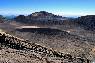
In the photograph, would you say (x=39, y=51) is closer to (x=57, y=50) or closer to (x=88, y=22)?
(x=57, y=50)

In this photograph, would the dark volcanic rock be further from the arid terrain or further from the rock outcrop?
the rock outcrop

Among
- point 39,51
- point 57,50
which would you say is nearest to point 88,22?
point 57,50

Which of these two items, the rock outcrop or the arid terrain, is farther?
the rock outcrop

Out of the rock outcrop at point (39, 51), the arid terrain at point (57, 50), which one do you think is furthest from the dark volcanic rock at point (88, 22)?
the rock outcrop at point (39, 51)

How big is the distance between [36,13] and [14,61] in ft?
140

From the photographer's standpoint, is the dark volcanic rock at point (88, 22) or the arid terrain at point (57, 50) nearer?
the arid terrain at point (57, 50)

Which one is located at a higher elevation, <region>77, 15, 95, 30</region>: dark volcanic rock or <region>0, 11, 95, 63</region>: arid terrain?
<region>77, 15, 95, 30</region>: dark volcanic rock

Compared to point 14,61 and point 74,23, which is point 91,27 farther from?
point 14,61

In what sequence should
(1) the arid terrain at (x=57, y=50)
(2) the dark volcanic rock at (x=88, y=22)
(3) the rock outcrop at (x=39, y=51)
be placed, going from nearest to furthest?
(1) the arid terrain at (x=57, y=50)
(3) the rock outcrop at (x=39, y=51)
(2) the dark volcanic rock at (x=88, y=22)

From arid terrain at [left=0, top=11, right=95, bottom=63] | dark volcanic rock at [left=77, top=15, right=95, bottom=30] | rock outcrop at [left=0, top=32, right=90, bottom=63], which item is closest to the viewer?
arid terrain at [left=0, top=11, right=95, bottom=63]

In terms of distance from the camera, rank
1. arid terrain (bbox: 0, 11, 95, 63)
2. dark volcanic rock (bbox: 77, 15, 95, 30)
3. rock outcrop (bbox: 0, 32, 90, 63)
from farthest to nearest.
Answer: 1. dark volcanic rock (bbox: 77, 15, 95, 30)
2. rock outcrop (bbox: 0, 32, 90, 63)
3. arid terrain (bbox: 0, 11, 95, 63)

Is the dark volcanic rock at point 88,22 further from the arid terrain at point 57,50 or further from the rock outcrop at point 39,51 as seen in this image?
the rock outcrop at point 39,51

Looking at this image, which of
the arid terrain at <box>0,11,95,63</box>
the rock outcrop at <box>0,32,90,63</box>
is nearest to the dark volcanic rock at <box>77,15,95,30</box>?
the arid terrain at <box>0,11,95,63</box>

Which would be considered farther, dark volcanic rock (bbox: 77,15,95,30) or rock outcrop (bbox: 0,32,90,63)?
dark volcanic rock (bbox: 77,15,95,30)
